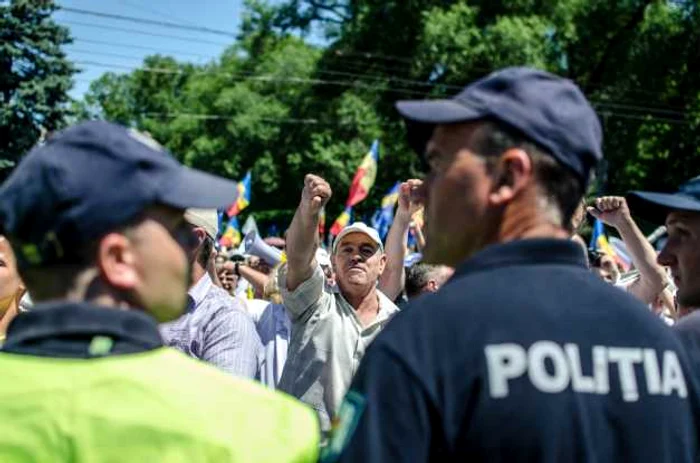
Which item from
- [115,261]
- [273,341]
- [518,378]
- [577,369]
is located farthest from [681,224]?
[273,341]

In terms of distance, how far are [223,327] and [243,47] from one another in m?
48.4

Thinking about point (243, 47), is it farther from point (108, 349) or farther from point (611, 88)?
point (108, 349)

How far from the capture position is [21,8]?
38.2 metres

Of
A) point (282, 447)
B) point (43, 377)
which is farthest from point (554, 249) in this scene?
point (43, 377)

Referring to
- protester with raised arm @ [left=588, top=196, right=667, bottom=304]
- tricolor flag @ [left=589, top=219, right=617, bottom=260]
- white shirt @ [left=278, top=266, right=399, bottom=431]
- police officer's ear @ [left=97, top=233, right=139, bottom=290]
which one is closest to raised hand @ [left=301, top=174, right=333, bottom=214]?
white shirt @ [left=278, top=266, right=399, bottom=431]

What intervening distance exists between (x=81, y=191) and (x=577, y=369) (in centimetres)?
92

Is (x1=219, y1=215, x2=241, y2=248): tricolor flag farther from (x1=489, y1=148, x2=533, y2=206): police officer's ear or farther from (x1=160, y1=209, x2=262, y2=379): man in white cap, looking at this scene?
(x1=489, y1=148, x2=533, y2=206): police officer's ear

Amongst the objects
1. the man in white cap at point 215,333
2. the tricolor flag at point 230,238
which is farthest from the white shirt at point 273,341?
the tricolor flag at point 230,238

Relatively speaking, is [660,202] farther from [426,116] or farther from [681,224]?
[426,116]

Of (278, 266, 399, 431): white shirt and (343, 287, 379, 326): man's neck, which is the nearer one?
(278, 266, 399, 431): white shirt

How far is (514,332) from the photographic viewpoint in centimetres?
199

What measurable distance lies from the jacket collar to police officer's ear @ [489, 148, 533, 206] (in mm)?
721

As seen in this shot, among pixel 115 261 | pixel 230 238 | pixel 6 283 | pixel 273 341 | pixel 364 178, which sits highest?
pixel 115 261

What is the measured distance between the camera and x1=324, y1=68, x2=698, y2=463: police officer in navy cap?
1935mm
